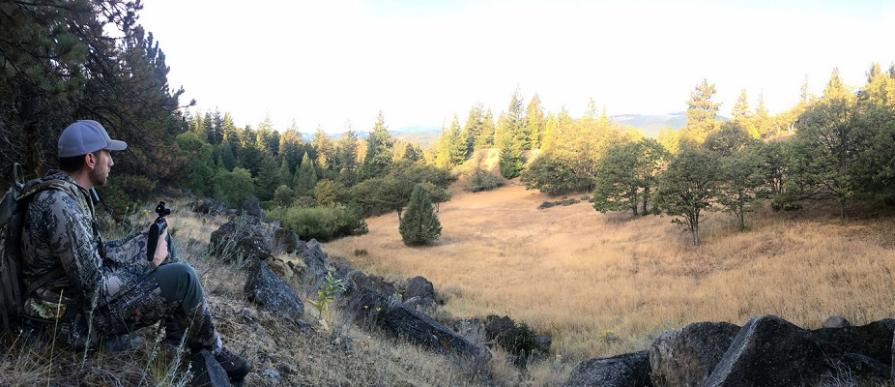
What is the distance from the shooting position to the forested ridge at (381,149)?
229 inches

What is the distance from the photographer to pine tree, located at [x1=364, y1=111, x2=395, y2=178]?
6950 cm

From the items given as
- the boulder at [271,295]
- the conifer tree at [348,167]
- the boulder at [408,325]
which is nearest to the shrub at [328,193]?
the conifer tree at [348,167]

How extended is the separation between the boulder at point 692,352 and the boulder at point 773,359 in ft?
2.66

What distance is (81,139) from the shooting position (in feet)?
7.88

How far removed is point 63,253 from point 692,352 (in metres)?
5.20

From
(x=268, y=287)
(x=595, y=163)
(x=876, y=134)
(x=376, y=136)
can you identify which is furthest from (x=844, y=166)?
(x=376, y=136)

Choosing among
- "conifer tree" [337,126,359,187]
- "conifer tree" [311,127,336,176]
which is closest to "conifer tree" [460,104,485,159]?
"conifer tree" [337,126,359,187]

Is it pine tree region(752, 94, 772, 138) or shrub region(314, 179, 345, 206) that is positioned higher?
pine tree region(752, 94, 772, 138)

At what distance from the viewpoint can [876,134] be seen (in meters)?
18.1

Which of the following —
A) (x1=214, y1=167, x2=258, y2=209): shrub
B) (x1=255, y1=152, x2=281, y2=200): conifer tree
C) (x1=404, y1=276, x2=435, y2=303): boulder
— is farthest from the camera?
(x1=255, y1=152, x2=281, y2=200): conifer tree

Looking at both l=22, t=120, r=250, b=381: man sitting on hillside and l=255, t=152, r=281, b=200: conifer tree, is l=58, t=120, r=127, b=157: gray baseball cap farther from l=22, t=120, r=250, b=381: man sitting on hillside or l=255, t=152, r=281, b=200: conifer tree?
l=255, t=152, r=281, b=200: conifer tree

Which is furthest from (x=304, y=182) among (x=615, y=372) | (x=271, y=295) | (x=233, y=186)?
(x=615, y=372)

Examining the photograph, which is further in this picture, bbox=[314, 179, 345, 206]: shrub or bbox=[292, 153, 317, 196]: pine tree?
bbox=[292, 153, 317, 196]: pine tree

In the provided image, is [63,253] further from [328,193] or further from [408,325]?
[328,193]
